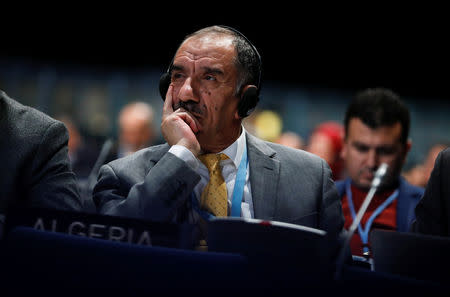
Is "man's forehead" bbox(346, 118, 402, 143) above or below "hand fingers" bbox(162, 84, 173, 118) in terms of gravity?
below

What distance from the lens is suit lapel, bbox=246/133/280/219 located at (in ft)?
5.29

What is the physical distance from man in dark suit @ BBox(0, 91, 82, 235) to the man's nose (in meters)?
0.39

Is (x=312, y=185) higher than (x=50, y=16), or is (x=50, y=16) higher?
(x=50, y=16)

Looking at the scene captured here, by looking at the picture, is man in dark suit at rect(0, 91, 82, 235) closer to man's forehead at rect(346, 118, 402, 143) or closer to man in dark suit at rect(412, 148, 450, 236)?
man in dark suit at rect(412, 148, 450, 236)

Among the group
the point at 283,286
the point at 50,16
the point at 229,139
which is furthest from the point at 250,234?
the point at 50,16

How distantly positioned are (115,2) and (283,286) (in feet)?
20.0

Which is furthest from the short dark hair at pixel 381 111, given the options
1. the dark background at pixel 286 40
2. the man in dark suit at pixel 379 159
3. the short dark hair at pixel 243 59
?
the dark background at pixel 286 40

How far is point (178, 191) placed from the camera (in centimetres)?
139

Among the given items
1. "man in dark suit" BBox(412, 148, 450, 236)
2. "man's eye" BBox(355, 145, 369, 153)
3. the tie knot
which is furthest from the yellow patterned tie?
"man's eye" BBox(355, 145, 369, 153)

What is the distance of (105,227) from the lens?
1041mm

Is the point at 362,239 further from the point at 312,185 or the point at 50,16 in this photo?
the point at 50,16

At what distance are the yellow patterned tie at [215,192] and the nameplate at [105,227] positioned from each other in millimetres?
519

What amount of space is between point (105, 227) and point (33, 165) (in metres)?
0.58

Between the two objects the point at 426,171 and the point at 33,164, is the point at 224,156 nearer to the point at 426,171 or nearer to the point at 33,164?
the point at 33,164
